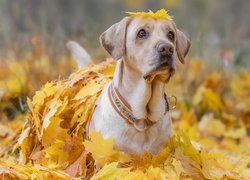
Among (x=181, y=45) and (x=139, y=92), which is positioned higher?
(x=181, y=45)

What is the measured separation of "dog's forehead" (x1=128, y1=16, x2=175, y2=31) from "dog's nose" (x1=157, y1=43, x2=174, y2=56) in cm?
21

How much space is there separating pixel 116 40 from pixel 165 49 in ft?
1.24

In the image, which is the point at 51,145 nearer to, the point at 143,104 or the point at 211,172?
the point at 143,104

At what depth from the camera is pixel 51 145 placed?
168 inches

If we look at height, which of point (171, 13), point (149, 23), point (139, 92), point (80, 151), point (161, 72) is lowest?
point (171, 13)

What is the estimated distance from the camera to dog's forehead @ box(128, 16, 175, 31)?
4.04 metres

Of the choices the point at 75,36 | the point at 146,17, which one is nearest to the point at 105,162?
the point at 146,17

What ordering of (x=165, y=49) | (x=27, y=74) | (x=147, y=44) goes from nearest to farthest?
1. (x=165, y=49)
2. (x=147, y=44)
3. (x=27, y=74)

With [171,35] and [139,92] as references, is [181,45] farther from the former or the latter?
[139,92]

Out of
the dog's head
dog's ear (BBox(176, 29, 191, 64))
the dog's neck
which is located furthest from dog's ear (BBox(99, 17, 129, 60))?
dog's ear (BBox(176, 29, 191, 64))

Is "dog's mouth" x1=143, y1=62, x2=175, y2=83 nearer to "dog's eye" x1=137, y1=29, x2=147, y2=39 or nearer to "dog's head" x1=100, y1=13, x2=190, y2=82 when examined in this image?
"dog's head" x1=100, y1=13, x2=190, y2=82

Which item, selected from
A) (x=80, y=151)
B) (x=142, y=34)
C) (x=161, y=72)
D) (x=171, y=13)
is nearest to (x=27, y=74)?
(x=80, y=151)

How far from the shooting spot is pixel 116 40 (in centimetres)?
410

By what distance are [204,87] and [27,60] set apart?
1.91 m
